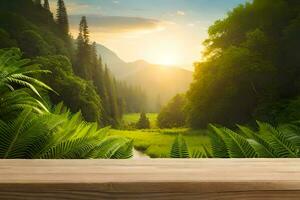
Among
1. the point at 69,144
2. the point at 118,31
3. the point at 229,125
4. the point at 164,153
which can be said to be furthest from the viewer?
the point at 118,31

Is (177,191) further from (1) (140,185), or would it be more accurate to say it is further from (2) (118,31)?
(2) (118,31)

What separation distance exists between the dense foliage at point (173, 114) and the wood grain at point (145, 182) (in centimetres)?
380

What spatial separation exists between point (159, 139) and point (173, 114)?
270 mm

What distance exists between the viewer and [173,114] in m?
4.38

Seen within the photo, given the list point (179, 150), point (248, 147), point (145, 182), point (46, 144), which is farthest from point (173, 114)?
point (145, 182)

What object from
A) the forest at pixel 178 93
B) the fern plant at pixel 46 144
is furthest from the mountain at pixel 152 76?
the fern plant at pixel 46 144

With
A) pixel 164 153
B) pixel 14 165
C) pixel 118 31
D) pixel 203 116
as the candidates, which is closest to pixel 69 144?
pixel 14 165

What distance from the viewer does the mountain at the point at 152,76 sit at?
4.42 meters

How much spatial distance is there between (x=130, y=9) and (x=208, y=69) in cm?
99

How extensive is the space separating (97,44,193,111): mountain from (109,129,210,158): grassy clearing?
9.4 inches

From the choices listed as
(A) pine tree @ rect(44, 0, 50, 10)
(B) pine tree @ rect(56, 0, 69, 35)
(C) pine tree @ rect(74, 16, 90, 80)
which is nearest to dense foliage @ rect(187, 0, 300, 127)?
(C) pine tree @ rect(74, 16, 90, 80)

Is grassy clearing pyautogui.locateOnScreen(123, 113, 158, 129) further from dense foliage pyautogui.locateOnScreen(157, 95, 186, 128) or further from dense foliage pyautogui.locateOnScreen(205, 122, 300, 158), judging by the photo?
dense foliage pyautogui.locateOnScreen(205, 122, 300, 158)

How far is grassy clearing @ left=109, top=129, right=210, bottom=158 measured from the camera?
165 inches

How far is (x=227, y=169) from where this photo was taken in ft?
1.74
